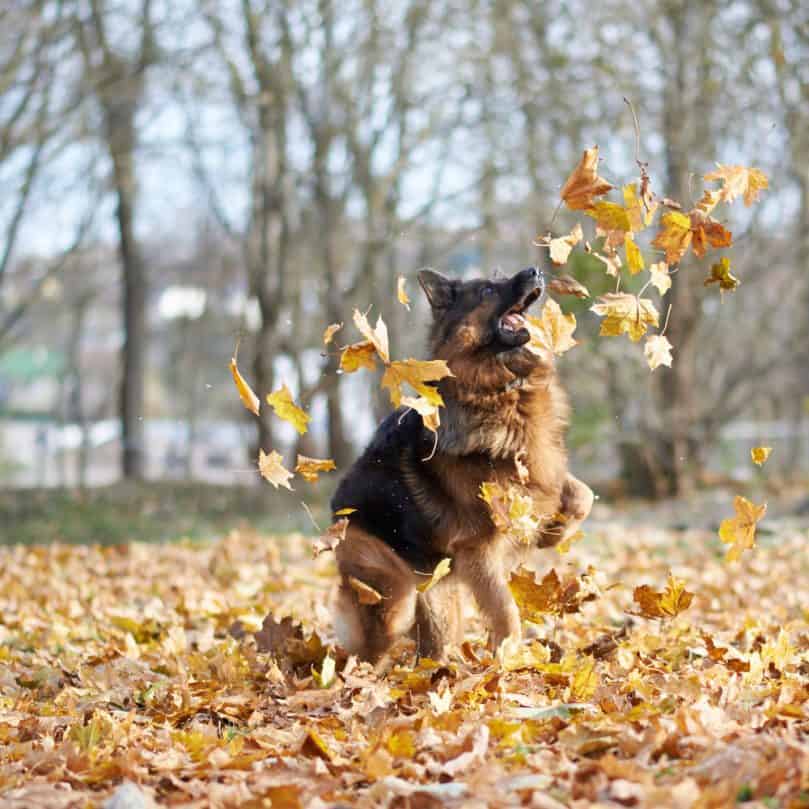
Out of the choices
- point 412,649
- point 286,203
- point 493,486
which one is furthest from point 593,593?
Answer: point 286,203

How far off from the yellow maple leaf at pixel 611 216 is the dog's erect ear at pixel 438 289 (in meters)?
0.86

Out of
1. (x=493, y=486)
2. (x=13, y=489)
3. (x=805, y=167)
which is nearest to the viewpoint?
(x=493, y=486)

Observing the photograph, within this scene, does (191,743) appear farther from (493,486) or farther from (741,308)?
(741,308)

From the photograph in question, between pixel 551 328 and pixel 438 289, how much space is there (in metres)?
0.75

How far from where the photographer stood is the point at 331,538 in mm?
5203

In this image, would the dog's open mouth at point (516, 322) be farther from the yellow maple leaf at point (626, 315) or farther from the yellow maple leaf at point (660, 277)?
the yellow maple leaf at point (660, 277)

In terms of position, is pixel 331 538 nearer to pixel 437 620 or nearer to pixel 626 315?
pixel 437 620

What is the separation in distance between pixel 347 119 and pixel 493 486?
49.6 feet

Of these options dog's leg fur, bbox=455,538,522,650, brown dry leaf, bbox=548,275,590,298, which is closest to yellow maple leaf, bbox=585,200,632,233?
brown dry leaf, bbox=548,275,590,298

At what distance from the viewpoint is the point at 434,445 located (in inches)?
207

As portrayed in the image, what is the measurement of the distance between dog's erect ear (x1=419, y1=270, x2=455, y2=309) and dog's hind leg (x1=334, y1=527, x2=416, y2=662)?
123 centimetres

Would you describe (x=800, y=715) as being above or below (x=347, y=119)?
below

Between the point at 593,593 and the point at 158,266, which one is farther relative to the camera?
the point at 158,266

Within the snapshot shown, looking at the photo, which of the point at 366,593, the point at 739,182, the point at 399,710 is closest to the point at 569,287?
the point at 739,182
